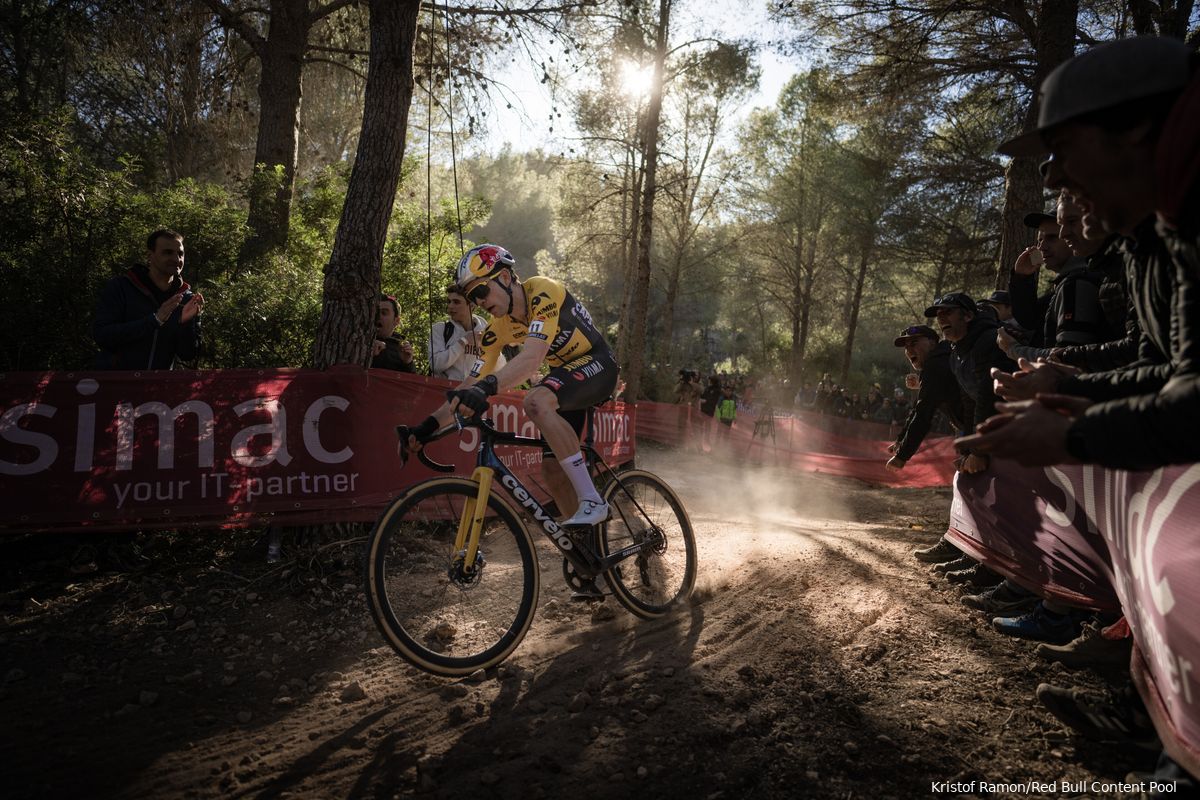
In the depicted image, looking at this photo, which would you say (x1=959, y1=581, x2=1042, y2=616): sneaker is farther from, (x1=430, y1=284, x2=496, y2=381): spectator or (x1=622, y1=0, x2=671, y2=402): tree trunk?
(x1=622, y1=0, x2=671, y2=402): tree trunk

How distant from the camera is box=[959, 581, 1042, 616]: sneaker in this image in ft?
12.7

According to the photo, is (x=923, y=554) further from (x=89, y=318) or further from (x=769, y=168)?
(x=769, y=168)

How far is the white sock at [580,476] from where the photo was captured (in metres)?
3.87

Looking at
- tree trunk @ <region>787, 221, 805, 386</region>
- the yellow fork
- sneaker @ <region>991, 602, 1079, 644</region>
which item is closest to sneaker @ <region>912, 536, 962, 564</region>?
sneaker @ <region>991, 602, 1079, 644</region>

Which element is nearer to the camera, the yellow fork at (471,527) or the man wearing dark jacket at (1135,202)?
the man wearing dark jacket at (1135,202)

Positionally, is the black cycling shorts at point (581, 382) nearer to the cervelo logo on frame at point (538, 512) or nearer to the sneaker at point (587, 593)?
the cervelo logo on frame at point (538, 512)

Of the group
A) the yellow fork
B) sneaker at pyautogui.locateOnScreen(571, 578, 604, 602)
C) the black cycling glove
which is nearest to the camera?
the black cycling glove

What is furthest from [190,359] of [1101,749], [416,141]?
[416,141]

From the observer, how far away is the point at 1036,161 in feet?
27.0

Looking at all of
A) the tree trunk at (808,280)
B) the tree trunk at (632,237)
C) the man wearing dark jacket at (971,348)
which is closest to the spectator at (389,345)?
the man wearing dark jacket at (971,348)

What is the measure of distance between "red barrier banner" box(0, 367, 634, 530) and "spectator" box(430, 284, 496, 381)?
3.96 feet

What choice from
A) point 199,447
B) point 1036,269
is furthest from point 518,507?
point 1036,269

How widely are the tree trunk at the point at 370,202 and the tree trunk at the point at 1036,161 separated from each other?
7.52m

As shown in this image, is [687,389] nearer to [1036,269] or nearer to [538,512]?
[1036,269]
